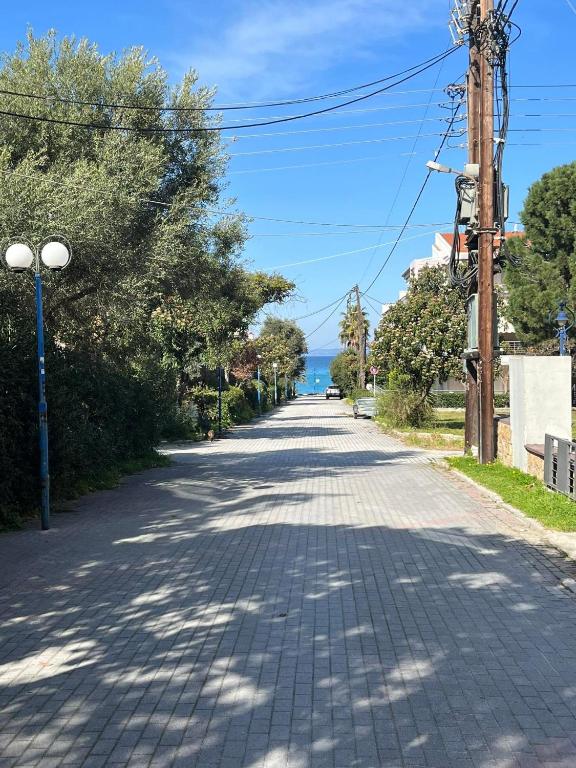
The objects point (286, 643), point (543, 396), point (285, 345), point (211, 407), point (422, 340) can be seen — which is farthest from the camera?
point (285, 345)

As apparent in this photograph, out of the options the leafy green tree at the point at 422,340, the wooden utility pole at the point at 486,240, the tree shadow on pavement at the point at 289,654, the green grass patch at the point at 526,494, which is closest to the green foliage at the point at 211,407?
the leafy green tree at the point at 422,340

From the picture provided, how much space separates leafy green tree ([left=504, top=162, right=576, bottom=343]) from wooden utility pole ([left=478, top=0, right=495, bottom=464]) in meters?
21.2

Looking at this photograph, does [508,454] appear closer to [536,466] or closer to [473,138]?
[536,466]

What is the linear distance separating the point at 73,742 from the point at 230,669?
1225mm

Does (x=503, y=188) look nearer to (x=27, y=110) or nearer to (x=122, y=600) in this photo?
(x=27, y=110)

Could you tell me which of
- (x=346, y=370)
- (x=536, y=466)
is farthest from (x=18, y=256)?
(x=346, y=370)

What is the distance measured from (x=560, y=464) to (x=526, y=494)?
0.75 metres

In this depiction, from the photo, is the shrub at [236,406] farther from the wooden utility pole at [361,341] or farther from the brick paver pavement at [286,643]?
the brick paver pavement at [286,643]

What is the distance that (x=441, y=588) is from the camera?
6938 mm

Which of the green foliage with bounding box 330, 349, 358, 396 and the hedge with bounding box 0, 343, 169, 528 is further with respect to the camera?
the green foliage with bounding box 330, 349, 358, 396

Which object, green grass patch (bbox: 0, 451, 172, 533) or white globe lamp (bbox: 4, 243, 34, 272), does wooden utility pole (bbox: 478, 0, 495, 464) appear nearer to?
green grass patch (bbox: 0, 451, 172, 533)

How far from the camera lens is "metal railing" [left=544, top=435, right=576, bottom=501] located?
1131 cm

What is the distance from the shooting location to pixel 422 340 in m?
30.9

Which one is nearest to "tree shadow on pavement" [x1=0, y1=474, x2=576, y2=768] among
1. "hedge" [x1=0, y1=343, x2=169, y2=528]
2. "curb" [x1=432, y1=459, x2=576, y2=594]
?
"curb" [x1=432, y1=459, x2=576, y2=594]
